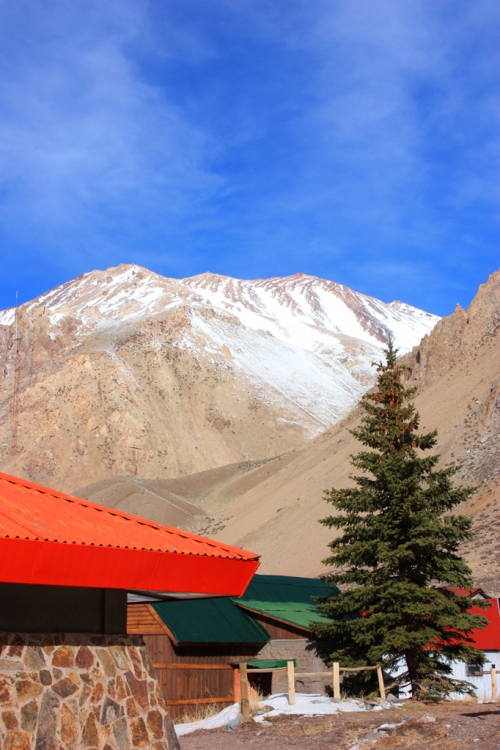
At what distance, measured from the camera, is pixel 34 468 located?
78000mm

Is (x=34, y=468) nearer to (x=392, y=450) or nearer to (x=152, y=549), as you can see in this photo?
(x=392, y=450)

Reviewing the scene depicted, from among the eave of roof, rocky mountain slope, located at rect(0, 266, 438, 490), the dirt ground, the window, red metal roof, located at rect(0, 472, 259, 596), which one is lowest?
the window

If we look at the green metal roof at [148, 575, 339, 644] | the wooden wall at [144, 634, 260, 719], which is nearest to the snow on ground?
the green metal roof at [148, 575, 339, 644]

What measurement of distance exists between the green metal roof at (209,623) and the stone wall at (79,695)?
10.7 meters

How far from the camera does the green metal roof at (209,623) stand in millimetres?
18266

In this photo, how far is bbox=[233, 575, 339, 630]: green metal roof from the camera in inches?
823

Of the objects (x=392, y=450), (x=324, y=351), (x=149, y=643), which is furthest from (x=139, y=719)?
(x=324, y=351)

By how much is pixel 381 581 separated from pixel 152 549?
12.7 metres

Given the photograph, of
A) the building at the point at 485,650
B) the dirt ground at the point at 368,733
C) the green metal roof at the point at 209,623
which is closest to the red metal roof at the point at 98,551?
the dirt ground at the point at 368,733

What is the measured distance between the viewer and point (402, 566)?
17.9 metres

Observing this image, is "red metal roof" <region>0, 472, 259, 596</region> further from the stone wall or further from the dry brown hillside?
the dry brown hillside

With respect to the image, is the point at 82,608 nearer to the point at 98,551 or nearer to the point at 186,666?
the point at 98,551

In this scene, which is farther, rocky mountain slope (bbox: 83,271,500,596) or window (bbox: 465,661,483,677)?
rocky mountain slope (bbox: 83,271,500,596)

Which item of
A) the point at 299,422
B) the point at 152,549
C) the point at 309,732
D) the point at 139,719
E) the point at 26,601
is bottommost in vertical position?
the point at 309,732
